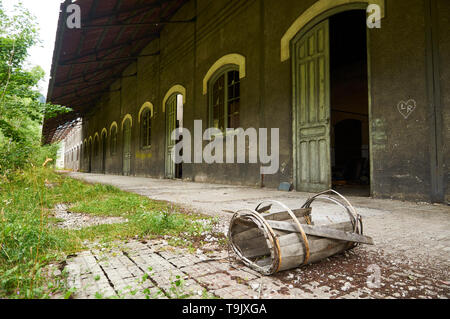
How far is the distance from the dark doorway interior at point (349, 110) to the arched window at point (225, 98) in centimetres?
342

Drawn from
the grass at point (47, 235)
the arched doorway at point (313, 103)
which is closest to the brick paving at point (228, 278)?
the grass at point (47, 235)

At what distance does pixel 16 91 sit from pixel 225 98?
178 inches

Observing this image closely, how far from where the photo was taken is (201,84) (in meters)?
8.00

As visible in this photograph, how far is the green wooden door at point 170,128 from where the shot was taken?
385 inches

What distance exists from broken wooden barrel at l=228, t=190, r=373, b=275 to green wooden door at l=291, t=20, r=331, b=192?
3.24 meters

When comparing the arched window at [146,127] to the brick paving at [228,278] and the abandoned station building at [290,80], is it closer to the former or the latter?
the abandoned station building at [290,80]

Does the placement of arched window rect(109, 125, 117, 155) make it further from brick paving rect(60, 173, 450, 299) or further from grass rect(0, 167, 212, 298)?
brick paving rect(60, 173, 450, 299)

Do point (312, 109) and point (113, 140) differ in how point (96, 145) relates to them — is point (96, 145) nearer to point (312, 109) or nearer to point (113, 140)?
point (113, 140)

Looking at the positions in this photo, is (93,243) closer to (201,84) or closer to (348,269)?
(348,269)

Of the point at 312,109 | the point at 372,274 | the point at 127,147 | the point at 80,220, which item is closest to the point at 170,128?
the point at 127,147

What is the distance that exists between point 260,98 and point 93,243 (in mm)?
4864

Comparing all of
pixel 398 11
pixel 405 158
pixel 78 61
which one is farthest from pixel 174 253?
pixel 78 61

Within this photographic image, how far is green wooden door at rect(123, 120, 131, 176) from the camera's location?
14.2 metres

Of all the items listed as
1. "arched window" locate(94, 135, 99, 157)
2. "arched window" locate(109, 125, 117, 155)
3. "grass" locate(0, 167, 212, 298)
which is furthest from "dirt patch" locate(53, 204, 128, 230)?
"arched window" locate(94, 135, 99, 157)
